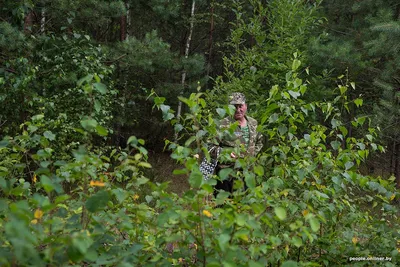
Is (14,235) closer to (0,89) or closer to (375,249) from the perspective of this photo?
(375,249)

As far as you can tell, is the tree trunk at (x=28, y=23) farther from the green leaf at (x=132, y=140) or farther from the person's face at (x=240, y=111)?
the green leaf at (x=132, y=140)

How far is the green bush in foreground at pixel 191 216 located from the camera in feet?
4.96

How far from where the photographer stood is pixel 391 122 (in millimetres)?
7691

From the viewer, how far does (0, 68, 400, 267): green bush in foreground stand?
151 centimetres

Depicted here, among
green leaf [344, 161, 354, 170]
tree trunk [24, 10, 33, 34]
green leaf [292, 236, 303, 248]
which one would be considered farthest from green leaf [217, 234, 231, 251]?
tree trunk [24, 10, 33, 34]

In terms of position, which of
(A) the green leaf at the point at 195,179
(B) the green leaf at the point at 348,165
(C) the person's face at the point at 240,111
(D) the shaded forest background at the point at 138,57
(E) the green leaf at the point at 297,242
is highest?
(A) the green leaf at the point at 195,179

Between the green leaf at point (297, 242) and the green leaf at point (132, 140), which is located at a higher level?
the green leaf at point (132, 140)

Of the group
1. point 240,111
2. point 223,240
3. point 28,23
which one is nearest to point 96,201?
point 223,240

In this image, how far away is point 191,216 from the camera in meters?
1.75

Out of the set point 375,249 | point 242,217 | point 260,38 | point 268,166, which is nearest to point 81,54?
point 260,38

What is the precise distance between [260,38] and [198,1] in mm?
6356

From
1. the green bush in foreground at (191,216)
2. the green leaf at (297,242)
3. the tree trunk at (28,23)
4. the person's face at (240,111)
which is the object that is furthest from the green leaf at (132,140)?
the tree trunk at (28,23)

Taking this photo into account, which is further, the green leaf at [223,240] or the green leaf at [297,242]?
the green leaf at [297,242]

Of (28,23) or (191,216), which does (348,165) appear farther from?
(28,23)
